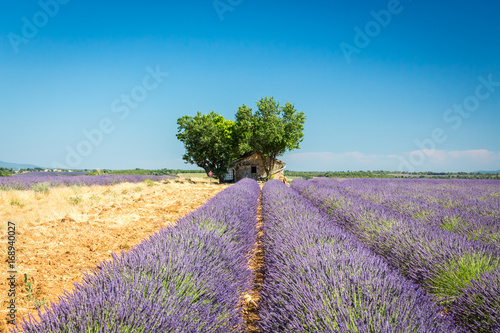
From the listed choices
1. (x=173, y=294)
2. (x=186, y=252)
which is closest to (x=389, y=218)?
(x=186, y=252)

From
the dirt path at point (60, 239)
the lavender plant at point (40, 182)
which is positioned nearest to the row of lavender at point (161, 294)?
the dirt path at point (60, 239)

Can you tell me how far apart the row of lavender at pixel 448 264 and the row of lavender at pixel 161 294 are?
1.72m

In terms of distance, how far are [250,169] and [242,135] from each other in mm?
3966

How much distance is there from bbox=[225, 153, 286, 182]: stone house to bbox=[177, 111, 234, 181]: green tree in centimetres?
189

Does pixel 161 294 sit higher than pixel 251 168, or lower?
lower

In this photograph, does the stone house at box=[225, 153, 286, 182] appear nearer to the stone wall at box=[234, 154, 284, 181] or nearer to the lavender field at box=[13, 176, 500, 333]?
the stone wall at box=[234, 154, 284, 181]

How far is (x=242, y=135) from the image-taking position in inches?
965

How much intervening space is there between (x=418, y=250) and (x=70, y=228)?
5.79 m

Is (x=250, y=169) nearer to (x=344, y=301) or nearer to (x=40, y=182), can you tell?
(x=40, y=182)

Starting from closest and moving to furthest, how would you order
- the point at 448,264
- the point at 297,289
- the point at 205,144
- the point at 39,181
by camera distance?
1. the point at 297,289
2. the point at 448,264
3. the point at 39,181
4. the point at 205,144

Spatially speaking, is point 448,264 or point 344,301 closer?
point 344,301

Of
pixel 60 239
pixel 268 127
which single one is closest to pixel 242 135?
pixel 268 127

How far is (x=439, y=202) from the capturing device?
247 inches

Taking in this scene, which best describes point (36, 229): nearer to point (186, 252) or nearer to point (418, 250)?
point (186, 252)
